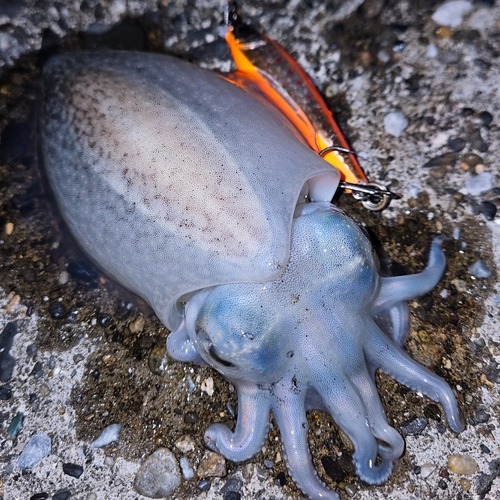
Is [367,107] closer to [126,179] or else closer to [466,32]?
[466,32]

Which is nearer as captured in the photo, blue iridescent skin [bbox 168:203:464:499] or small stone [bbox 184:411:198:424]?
blue iridescent skin [bbox 168:203:464:499]

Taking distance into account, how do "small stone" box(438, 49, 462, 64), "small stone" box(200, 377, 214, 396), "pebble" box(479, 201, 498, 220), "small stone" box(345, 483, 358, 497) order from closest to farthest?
"small stone" box(345, 483, 358, 497) < "small stone" box(200, 377, 214, 396) < "pebble" box(479, 201, 498, 220) < "small stone" box(438, 49, 462, 64)

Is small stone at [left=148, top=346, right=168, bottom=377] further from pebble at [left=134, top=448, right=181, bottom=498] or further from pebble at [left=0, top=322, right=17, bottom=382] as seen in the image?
pebble at [left=0, top=322, right=17, bottom=382]

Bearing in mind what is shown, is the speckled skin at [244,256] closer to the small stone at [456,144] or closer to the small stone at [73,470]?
the small stone at [73,470]

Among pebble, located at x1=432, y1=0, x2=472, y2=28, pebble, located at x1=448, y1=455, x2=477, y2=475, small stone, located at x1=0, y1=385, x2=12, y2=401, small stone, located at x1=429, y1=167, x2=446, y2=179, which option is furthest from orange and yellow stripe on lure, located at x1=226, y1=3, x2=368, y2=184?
small stone, located at x1=0, y1=385, x2=12, y2=401

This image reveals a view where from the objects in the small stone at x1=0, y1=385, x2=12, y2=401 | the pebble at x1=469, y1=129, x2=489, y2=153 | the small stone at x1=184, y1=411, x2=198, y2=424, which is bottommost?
the small stone at x1=184, y1=411, x2=198, y2=424

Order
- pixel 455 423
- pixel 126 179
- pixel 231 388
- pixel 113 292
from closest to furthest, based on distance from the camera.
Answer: pixel 126 179 < pixel 455 423 < pixel 231 388 < pixel 113 292

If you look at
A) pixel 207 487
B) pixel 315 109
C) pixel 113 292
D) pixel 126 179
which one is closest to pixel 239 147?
pixel 126 179
